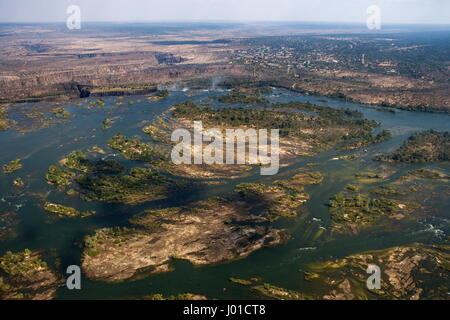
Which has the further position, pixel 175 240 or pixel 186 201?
pixel 186 201

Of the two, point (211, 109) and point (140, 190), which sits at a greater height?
point (211, 109)

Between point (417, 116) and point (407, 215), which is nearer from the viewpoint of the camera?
point (407, 215)

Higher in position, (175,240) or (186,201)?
(186,201)

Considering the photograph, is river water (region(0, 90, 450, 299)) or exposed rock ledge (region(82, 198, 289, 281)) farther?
exposed rock ledge (region(82, 198, 289, 281))

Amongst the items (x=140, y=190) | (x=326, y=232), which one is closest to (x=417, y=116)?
(x=326, y=232)

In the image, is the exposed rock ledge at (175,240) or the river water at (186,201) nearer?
the river water at (186,201)

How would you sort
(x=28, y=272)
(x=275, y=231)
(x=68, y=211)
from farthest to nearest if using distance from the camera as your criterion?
(x=68, y=211), (x=275, y=231), (x=28, y=272)

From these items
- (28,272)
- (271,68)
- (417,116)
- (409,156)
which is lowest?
(28,272)

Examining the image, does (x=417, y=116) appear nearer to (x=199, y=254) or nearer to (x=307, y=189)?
(x=307, y=189)
